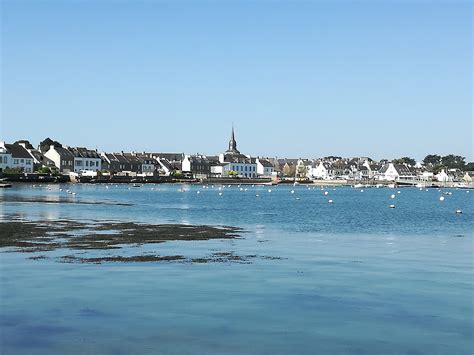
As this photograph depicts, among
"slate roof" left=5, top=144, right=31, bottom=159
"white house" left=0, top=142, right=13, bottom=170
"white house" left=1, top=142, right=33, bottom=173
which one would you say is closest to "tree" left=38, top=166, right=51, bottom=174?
"white house" left=1, top=142, right=33, bottom=173

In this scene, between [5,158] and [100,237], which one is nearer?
[100,237]

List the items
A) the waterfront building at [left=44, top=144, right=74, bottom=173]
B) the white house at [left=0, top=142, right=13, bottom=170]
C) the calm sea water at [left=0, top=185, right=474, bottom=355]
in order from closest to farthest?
the calm sea water at [left=0, top=185, right=474, bottom=355]
the white house at [left=0, top=142, right=13, bottom=170]
the waterfront building at [left=44, top=144, right=74, bottom=173]

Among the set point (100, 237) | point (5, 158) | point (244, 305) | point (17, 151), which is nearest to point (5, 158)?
point (5, 158)

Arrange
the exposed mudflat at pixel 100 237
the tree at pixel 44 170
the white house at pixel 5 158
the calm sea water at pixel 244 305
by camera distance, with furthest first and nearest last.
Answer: the tree at pixel 44 170 < the white house at pixel 5 158 < the exposed mudflat at pixel 100 237 < the calm sea water at pixel 244 305

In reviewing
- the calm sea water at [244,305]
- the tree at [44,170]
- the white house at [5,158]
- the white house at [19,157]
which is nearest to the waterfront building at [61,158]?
the white house at [19,157]

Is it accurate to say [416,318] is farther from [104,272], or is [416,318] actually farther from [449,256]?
[449,256]

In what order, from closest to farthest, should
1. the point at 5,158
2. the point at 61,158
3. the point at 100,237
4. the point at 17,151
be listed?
the point at 100,237, the point at 5,158, the point at 17,151, the point at 61,158

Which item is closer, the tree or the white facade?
the white facade

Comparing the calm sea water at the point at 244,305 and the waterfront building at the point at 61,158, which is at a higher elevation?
the waterfront building at the point at 61,158

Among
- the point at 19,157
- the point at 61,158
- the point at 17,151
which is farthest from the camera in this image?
the point at 61,158

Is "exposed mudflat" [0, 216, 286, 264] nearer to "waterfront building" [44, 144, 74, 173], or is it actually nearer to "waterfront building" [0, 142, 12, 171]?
"waterfront building" [0, 142, 12, 171]

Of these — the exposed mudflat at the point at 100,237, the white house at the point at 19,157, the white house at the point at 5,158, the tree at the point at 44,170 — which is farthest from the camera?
the tree at the point at 44,170

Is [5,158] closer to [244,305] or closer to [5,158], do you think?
[5,158]

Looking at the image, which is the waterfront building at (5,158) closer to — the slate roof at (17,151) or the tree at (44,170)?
the slate roof at (17,151)
